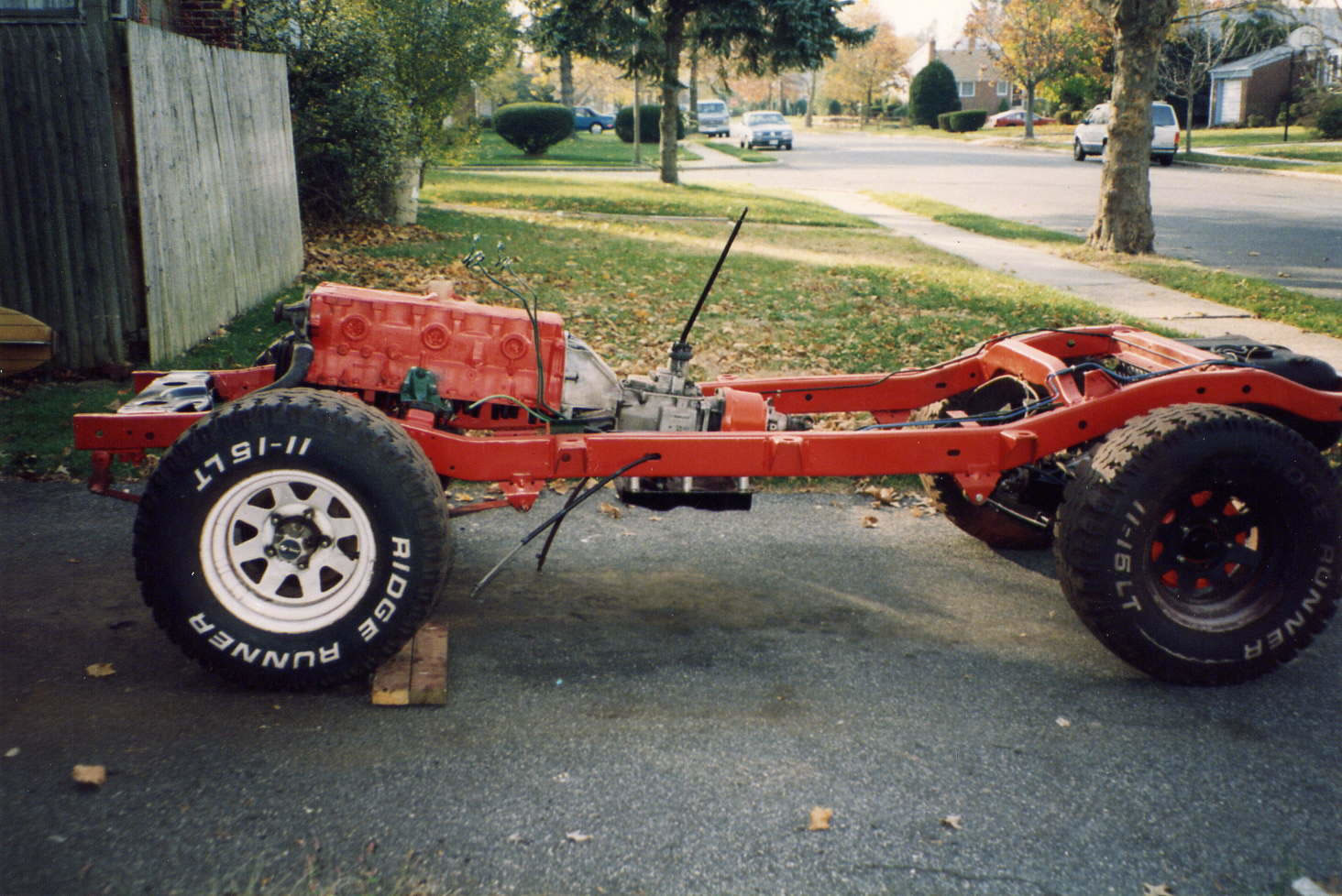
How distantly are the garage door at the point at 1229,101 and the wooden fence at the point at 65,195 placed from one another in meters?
59.6

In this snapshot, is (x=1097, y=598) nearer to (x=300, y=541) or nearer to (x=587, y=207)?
(x=300, y=541)

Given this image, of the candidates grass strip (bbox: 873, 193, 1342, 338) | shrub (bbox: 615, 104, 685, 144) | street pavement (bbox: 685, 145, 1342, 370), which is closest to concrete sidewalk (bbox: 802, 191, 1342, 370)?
street pavement (bbox: 685, 145, 1342, 370)

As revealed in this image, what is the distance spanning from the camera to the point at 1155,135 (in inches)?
1348

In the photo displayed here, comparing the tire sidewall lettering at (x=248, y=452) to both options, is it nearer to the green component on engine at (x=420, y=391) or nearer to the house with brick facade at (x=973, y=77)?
the green component on engine at (x=420, y=391)

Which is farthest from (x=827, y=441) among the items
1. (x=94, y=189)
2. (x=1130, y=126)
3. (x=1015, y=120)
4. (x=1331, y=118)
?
(x=1015, y=120)

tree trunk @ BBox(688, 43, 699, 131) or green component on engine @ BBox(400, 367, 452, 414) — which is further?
tree trunk @ BBox(688, 43, 699, 131)

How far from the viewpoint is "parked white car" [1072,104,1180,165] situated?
1330 inches

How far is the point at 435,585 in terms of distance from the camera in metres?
3.80

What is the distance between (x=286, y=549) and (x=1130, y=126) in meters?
13.9

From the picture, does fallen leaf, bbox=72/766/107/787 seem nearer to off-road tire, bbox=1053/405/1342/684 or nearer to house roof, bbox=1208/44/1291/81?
off-road tire, bbox=1053/405/1342/684

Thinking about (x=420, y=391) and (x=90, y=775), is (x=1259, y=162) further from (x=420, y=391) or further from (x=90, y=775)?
(x=90, y=775)

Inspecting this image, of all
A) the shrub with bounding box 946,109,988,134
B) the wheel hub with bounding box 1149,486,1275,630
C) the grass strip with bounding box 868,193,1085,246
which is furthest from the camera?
the shrub with bounding box 946,109,988,134

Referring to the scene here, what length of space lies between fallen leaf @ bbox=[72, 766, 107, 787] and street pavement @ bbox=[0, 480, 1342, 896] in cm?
4

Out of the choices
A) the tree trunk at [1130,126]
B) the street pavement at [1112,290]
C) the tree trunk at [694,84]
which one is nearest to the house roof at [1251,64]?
the tree trunk at [694,84]
